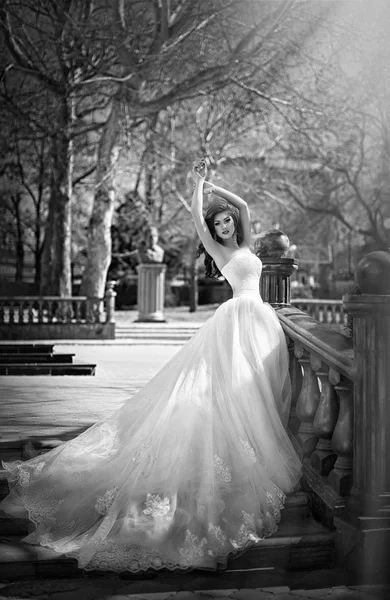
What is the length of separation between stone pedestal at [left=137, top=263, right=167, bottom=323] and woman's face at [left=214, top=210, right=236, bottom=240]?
68.9ft

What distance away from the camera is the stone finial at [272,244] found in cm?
516

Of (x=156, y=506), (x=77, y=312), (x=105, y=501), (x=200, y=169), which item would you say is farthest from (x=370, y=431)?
(x=77, y=312)

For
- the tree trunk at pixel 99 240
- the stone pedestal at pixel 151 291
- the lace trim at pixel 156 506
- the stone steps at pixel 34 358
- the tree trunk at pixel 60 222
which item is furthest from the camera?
the stone pedestal at pixel 151 291

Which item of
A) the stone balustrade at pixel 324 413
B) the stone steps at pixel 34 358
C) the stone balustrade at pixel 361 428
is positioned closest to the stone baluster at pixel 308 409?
the stone balustrade at pixel 324 413

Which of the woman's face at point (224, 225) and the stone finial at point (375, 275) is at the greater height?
the woman's face at point (224, 225)

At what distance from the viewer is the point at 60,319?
69.5ft

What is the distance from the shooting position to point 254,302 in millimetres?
4523

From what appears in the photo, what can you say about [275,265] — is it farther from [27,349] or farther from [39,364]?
[27,349]

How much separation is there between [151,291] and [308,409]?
21937 millimetres

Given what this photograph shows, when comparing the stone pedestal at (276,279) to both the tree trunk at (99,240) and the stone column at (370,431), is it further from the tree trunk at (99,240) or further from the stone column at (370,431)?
the tree trunk at (99,240)

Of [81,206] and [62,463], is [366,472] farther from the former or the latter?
[81,206]

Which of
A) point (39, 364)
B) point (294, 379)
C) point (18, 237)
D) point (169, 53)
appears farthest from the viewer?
point (18, 237)

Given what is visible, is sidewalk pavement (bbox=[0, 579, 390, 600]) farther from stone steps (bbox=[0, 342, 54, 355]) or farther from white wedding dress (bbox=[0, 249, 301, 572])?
stone steps (bbox=[0, 342, 54, 355])

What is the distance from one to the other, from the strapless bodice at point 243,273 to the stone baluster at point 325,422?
2.60 feet
